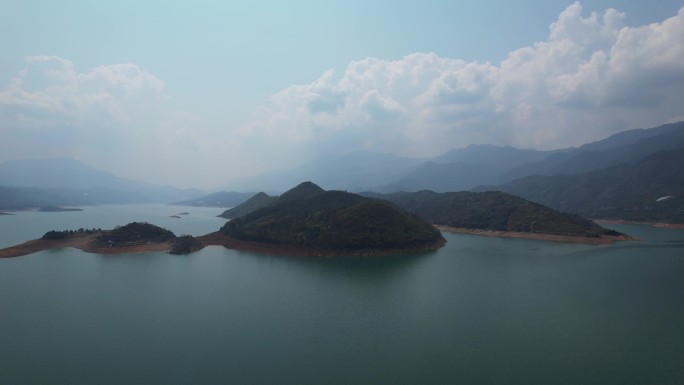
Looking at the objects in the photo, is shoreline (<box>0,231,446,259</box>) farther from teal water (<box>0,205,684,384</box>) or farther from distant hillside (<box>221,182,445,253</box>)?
teal water (<box>0,205,684,384</box>)

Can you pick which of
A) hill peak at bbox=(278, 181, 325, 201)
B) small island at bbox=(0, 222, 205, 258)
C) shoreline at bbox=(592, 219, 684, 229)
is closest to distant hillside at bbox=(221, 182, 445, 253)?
small island at bbox=(0, 222, 205, 258)

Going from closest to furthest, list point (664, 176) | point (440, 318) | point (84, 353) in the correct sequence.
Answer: point (84, 353) → point (440, 318) → point (664, 176)

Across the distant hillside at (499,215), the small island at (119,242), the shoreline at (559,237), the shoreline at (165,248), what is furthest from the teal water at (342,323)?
the distant hillside at (499,215)

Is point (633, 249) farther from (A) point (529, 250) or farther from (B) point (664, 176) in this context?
(B) point (664, 176)

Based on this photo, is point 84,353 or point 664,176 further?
→ point 664,176

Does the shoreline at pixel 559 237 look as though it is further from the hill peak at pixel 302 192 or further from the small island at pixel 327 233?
the hill peak at pixel 302 192

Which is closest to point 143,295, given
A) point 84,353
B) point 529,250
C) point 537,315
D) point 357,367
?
point 84,353

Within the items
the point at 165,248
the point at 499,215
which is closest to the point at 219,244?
the point at 165,248

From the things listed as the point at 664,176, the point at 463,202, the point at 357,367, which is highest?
the point at 664,176
